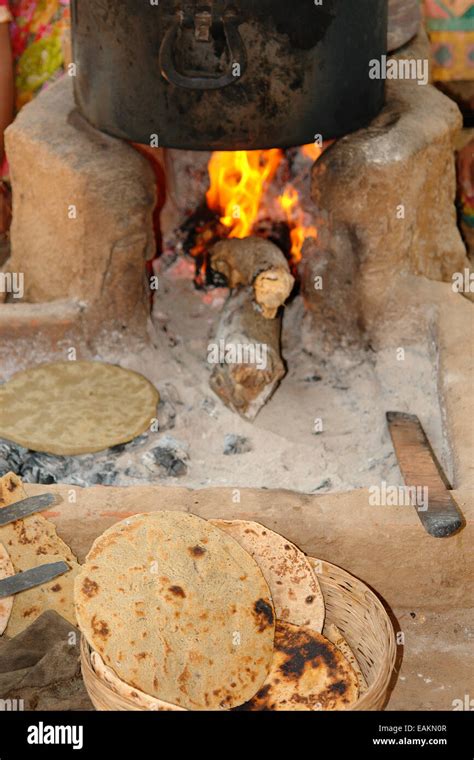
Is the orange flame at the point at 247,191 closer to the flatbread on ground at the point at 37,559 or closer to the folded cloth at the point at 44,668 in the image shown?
the flatbread on ground at the point at 37,559

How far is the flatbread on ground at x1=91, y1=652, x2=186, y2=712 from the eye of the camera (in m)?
2.77

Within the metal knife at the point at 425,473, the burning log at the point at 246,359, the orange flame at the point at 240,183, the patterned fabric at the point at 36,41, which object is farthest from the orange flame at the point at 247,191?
the patterned fabric at the point at 36,41

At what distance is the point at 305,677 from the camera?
3.01m

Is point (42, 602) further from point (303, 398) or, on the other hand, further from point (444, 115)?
point (444, 115)

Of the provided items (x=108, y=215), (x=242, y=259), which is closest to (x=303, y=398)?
(x=242, y=259)

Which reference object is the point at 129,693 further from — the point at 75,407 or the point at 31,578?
the point at 75,407

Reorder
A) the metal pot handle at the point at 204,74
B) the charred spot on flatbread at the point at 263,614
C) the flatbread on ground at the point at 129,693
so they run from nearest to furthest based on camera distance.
Answer: 1. the flatbread on ground at the point at 129,693
2. the charred spot on flatbread at the point at 263,614
3. the metal pot handle at the point at 204,74

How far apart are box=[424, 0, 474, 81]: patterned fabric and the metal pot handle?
225 centimetres

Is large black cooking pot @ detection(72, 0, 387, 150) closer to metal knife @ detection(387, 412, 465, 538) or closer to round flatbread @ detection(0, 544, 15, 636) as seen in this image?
metal knife @ detection(387, 412, 465, 538)

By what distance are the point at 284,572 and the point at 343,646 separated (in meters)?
0.25

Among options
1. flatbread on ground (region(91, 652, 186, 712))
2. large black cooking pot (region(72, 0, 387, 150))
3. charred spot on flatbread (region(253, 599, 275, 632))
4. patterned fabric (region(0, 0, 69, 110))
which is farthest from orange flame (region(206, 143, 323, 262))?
flatbread on ground (region(91, 652, 186, 712))

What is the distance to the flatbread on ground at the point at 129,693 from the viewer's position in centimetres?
277

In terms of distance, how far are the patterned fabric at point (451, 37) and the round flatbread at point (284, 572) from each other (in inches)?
131

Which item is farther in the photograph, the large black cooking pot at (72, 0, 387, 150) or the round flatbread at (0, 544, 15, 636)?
the large black cooking pot at (72, 0, 387, 150)
